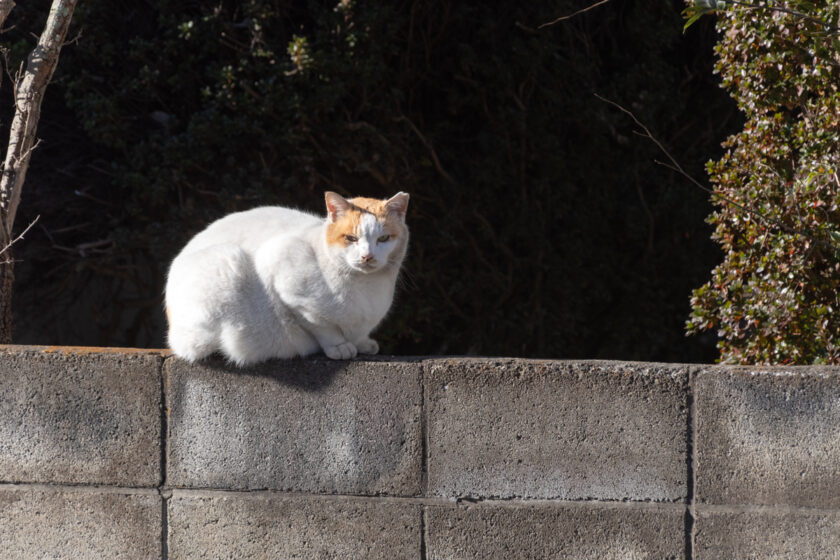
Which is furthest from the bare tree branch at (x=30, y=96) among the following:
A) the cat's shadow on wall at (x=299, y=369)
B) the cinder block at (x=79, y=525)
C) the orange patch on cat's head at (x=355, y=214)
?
the orange patch on cat's head at (x=355, y=214)

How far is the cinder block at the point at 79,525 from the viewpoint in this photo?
2.74 m

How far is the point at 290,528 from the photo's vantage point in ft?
8.80

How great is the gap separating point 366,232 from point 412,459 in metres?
0.73

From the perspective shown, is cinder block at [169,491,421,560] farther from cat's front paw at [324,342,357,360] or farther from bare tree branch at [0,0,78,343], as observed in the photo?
bare tree branch at [0,0,78,343]

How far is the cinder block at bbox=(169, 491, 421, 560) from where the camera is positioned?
2.64 m

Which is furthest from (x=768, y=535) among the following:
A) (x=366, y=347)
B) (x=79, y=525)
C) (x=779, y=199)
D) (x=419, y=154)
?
(x=419, y=154)

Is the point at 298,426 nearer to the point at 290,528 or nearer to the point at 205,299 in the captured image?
the point at 290,528

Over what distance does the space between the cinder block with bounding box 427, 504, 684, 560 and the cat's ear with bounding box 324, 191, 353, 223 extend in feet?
3.22

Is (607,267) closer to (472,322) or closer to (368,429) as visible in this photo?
(472,322)

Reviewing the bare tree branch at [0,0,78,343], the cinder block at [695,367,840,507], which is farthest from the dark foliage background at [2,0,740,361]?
the cinder block at [695,367,840,507]

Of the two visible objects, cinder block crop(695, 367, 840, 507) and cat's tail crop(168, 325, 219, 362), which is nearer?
cinder block crop(695, 367, 840, 507)

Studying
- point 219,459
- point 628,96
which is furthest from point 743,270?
point 628,96

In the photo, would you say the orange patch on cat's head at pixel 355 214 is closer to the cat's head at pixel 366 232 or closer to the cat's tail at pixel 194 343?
the cat's head at pixel 366 232

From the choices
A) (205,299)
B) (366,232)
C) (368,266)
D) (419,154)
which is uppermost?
(419,154)
